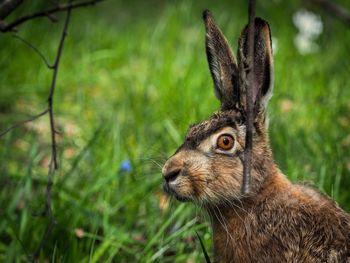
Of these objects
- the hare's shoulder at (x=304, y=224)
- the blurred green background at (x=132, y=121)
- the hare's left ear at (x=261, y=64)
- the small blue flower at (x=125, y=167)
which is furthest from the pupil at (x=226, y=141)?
the small blue flower at (x=125, y=167)

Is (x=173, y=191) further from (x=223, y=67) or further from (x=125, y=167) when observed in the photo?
(x=125, y=167)

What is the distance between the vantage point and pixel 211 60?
3752 millimetres

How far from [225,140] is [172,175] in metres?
0.32

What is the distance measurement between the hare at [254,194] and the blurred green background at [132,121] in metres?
0.53

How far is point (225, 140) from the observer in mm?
3488

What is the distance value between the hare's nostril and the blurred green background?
0.57m

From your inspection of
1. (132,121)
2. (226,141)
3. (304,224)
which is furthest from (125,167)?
(304,224)

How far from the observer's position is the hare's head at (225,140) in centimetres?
336

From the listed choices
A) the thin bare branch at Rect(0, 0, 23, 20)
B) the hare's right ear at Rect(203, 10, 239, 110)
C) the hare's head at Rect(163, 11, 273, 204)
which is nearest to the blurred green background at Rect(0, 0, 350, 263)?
the hare's head at Rect(163, 11, 273, 204)

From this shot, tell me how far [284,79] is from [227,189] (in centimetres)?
250

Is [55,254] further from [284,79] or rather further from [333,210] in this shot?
[284,79]

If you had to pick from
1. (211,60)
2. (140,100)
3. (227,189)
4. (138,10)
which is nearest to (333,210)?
(227,189)

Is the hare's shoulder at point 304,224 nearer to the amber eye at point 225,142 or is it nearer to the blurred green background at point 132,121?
the amber eye at point 225,142

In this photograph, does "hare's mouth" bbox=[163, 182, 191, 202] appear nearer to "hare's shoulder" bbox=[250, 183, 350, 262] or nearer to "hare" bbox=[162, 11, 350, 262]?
"hare" bbox=[162, 11, 350, 262]
